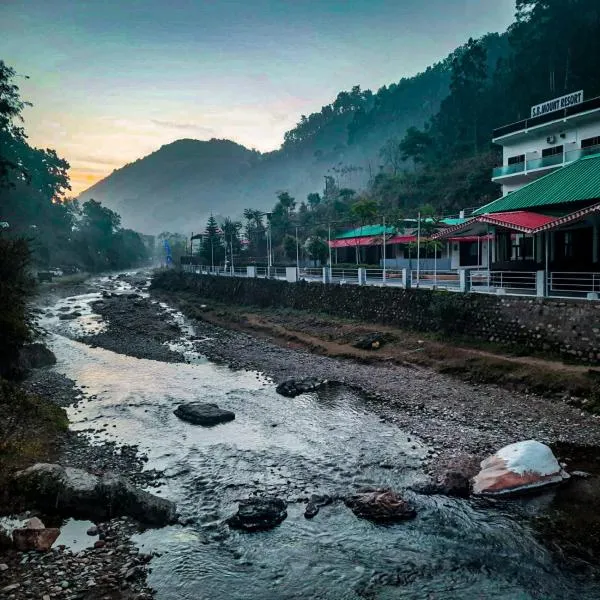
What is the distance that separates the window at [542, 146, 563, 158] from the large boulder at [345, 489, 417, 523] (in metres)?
34.5

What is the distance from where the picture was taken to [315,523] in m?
10.3

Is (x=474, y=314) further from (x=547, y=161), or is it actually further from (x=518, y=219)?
(x=547, y=161)

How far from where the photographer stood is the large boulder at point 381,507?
10344 mm

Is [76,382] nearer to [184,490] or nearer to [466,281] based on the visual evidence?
[184,490]

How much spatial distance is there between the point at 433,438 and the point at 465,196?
48.3 m

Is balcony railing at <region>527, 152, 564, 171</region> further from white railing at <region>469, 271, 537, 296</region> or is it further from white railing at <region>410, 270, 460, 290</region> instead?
white railing at <region>469, 271, 537, 296</region>

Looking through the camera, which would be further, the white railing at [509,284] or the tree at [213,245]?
the tree at [213,245]

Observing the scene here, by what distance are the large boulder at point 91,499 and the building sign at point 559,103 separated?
38210 mm

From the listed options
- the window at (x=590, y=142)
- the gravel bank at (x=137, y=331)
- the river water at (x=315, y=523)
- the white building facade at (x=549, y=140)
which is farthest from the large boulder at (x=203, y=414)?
the window at (x=590, y=142)

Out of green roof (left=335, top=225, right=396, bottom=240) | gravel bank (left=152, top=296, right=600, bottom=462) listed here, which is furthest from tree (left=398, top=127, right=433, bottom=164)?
gravel bank (left=152, top=296, right=600, bottom=462)

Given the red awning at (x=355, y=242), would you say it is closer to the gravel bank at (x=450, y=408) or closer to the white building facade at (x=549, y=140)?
the white building facade at (x=549, y=140)

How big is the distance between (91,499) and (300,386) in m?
10.9

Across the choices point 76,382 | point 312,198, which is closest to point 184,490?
point 76,382

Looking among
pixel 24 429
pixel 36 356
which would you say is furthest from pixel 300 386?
pixel 36 356
